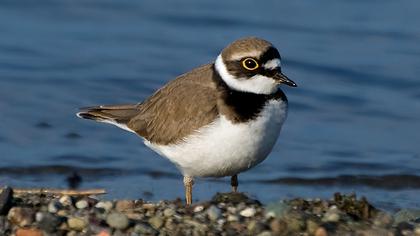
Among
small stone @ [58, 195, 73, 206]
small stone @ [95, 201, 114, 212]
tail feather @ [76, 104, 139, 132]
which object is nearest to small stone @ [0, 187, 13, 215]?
small stone @ [58, 195, 73, 206]

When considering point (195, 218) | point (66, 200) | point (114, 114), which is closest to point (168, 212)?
point (195, 218)

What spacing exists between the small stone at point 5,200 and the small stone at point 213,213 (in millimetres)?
1413

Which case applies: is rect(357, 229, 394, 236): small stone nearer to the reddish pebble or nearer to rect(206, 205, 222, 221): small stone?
rect(206, 205, 222, 221): small stone

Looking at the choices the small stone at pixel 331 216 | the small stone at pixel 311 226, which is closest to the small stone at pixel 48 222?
the small stone at pixel 311 226

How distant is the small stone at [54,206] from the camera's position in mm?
7562

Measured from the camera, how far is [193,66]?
48.2 feet

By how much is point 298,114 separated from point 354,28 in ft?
10.3

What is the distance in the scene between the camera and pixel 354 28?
16297 mm

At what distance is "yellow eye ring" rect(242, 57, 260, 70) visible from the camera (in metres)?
8.46

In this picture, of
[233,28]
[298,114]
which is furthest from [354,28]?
[298,114]

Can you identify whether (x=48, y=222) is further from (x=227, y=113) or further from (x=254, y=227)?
(x=227, y=113)

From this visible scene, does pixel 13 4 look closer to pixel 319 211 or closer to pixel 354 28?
pixel 354 28

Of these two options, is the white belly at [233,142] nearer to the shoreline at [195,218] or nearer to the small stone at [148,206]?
the shoreline at [195,218]

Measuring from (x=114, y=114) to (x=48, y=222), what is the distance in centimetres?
261
